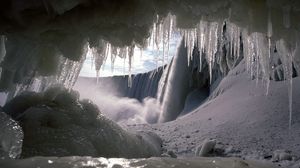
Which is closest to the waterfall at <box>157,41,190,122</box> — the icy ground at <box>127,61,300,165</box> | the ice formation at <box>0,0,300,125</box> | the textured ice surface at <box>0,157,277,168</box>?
the icy ground at <box>127,61,300,165</box>

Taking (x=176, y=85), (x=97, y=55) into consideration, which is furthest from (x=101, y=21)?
(x=176, y=85)

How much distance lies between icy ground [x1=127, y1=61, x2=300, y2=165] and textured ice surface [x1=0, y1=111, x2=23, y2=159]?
4610 millimetres

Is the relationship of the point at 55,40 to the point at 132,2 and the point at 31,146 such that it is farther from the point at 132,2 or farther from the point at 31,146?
the point at 31,146

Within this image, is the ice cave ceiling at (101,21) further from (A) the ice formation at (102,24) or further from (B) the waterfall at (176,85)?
(B) the waterfall at (176,85)

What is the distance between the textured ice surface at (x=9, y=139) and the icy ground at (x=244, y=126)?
4.61 m

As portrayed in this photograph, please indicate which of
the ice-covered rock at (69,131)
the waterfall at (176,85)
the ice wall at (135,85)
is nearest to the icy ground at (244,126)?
the ice-covered rock at (69,131)

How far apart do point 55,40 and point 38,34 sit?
0.19 m

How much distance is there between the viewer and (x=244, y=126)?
8.18 m

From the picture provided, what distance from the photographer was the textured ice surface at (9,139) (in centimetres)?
232

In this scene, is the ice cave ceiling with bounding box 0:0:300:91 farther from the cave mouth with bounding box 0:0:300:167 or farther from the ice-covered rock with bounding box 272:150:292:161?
the ice-covered rock with bounding box 272:150:292:161

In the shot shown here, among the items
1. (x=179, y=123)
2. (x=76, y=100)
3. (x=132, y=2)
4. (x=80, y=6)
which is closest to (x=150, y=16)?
(x=132, y=2)

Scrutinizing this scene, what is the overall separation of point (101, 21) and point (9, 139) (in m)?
1.28

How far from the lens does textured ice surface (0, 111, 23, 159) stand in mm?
2317

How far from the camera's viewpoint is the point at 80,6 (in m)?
2.88
